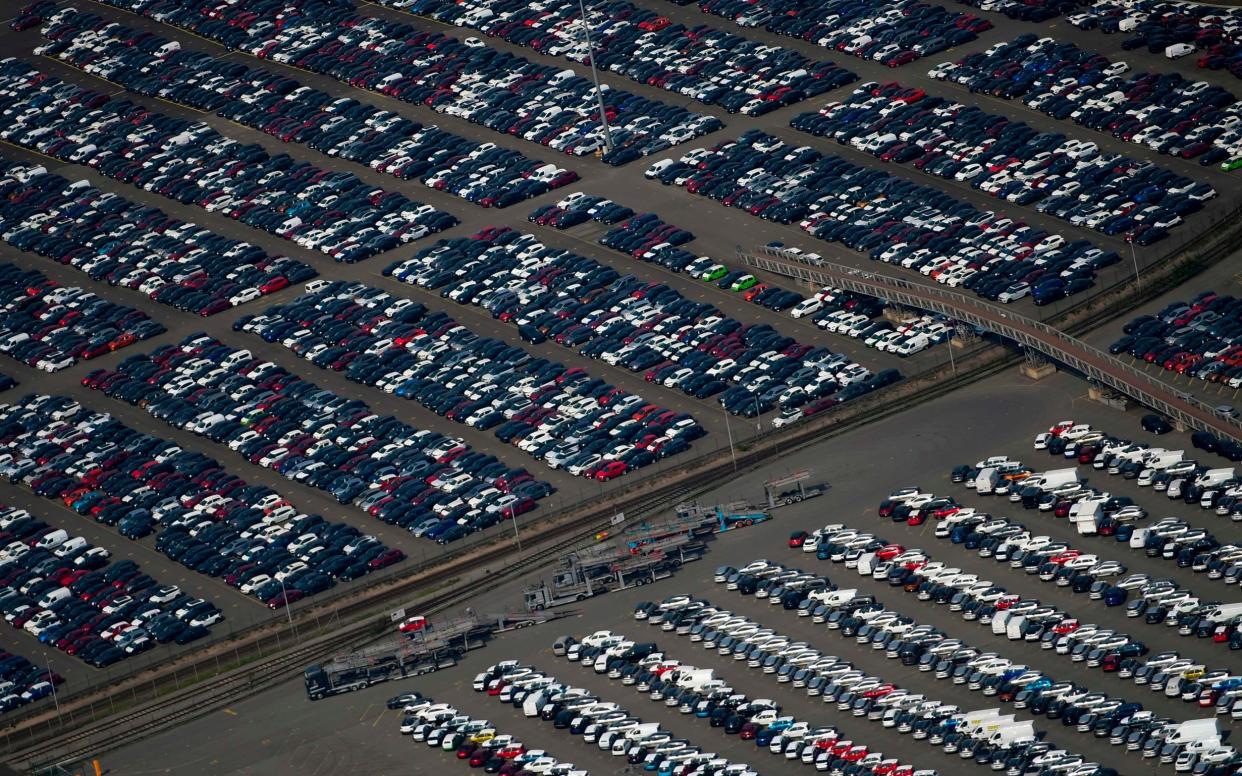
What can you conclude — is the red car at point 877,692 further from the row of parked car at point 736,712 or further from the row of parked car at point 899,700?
the row of parked car at point 736,712

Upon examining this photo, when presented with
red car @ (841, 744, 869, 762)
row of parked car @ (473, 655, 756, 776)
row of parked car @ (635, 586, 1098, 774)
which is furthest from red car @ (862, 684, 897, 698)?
row of parked car @ (473, 655, 756, 776)

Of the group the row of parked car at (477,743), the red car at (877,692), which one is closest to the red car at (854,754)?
the red car at (877,692)

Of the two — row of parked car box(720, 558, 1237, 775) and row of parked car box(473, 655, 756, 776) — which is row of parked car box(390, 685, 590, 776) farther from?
row of parked car box(720, 558, 1237, 775)

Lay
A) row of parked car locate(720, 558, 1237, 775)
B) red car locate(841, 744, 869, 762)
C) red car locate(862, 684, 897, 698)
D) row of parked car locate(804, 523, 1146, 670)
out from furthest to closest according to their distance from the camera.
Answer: red car locate(862, 684, 897, 698) → row of parked car locate(804, 523, 1146, 670) → red car locate(841, 744, 869, 762) → row of parked car locate(720, 558, 1237, 775)

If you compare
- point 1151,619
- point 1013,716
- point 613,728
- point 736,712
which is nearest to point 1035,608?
point 1151,619

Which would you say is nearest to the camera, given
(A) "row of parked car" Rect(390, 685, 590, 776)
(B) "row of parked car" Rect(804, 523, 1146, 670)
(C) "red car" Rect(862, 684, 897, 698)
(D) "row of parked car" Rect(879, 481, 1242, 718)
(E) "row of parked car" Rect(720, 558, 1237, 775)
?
(E) "row of parked car" Rect(720, 558, 1237, 775)

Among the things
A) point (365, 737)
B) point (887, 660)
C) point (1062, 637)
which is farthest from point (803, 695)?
point (365, 737)

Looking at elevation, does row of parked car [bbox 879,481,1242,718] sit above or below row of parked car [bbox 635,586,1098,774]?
above
